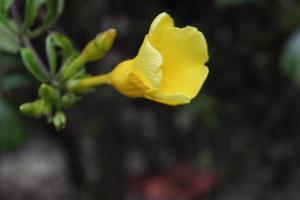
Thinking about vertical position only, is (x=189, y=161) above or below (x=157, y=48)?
below

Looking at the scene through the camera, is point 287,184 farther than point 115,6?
Yes

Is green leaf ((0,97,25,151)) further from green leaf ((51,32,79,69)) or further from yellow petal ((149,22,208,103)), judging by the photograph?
yellow petal ((149,22,208,103))

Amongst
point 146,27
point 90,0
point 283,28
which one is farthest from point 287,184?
point 90,0

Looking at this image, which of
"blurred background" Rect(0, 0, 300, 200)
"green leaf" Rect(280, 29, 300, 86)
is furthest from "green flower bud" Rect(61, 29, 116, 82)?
"blurred background" Rect(0, 0, 300, 200)

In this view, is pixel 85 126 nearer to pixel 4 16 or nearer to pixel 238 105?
pixel 238 105

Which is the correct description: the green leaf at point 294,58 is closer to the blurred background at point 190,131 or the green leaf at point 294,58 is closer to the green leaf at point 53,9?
the blurred background at point 190,131

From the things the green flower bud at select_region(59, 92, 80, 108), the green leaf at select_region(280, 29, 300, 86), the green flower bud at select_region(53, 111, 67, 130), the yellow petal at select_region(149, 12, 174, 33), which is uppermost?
the yellow petal at select_region(149, 12, 174, 33)

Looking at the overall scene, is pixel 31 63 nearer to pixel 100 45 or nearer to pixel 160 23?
pixel 100 45

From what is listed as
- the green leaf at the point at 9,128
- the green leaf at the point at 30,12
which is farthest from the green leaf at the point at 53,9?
the green leaf at the point at 9,128
